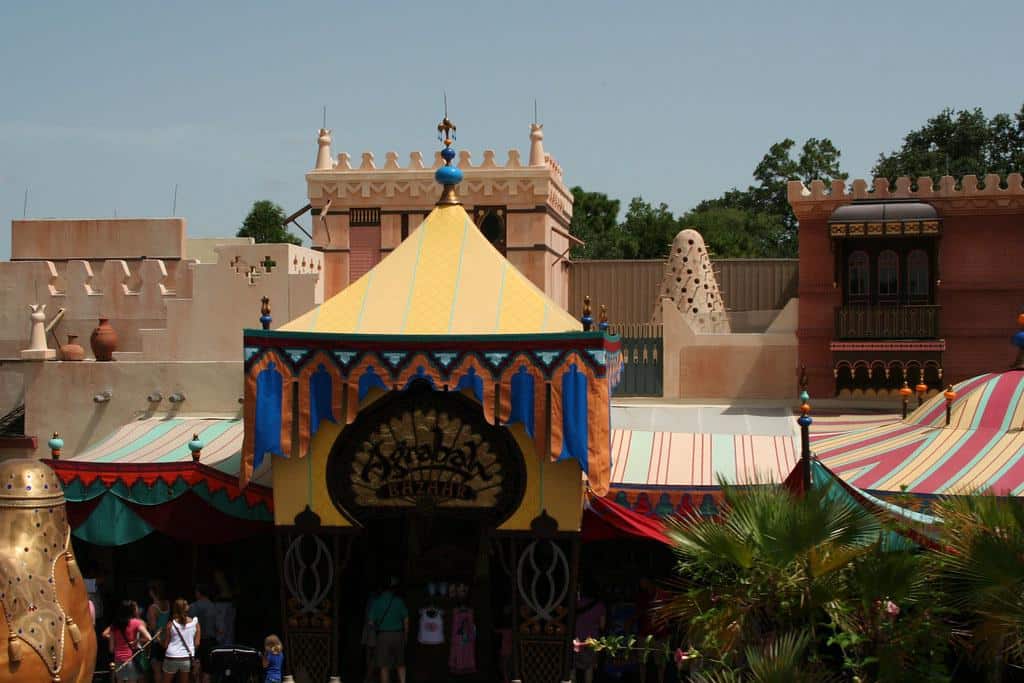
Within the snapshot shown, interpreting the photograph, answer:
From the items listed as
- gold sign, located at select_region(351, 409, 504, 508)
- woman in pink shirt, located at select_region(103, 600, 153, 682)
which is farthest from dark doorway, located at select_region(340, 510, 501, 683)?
woman in pink shirt, located at select_region(103, 600, 153, 682)

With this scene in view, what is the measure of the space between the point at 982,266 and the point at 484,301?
11.5 meters

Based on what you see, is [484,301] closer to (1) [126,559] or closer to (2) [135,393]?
(1) [126,559]

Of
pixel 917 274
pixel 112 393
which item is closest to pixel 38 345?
pixel 112 393

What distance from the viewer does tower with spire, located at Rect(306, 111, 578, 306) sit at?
2658 centimetres

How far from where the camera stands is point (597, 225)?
177 feet

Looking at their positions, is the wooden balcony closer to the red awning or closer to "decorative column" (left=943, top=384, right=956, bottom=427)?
"decorative column" (left=943, top=384, right=956, bottom=427)

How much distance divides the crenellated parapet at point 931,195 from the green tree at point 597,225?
79.1 ft

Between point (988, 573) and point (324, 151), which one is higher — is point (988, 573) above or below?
below

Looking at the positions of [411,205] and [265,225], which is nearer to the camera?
[411,205]

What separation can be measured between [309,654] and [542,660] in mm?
2328

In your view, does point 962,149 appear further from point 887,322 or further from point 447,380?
point 447,380

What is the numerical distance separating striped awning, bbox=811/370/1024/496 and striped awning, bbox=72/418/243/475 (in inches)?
263

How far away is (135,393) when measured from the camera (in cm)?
2227

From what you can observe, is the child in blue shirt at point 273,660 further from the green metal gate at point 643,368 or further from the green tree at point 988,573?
the green metal gate at point 643,368
